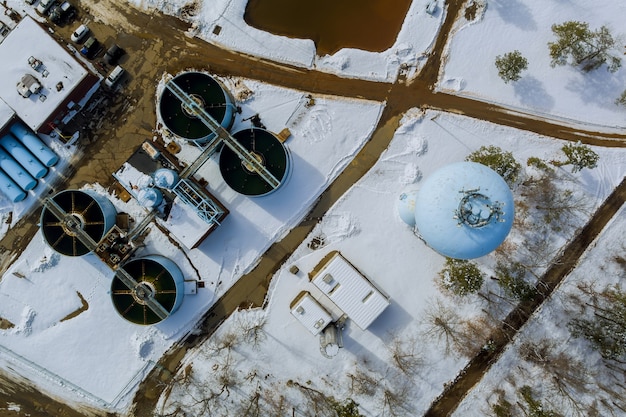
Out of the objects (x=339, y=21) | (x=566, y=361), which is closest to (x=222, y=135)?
(x=339, y=21)

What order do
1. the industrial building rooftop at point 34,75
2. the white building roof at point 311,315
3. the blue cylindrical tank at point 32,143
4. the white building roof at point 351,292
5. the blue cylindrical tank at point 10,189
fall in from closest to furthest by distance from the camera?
1. the industrial building rooftop at point 34,75
2. the white building roof at point 351,292
3. the white building roof at point 311,315
4. the blue cylindrical tank at point 32,143
5. the blue cylindrical tank at point 10,189

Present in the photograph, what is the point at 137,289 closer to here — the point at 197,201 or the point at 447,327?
the point at 197,201

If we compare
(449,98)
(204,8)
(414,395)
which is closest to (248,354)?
(414,395)

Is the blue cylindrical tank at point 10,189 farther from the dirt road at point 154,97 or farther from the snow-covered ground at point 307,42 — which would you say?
the snow-covered ground at point 307,42

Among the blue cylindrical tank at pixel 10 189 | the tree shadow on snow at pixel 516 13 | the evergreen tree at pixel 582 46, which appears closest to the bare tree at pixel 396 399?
the evergreen tree at pixel 582 46

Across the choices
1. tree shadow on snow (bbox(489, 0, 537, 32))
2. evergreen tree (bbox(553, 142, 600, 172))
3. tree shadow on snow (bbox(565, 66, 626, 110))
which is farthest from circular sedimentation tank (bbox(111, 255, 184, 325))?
tree shadow on snow (bbox(565, 66, 626, 110))

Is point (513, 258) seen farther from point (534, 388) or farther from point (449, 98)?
point (449, 98)
